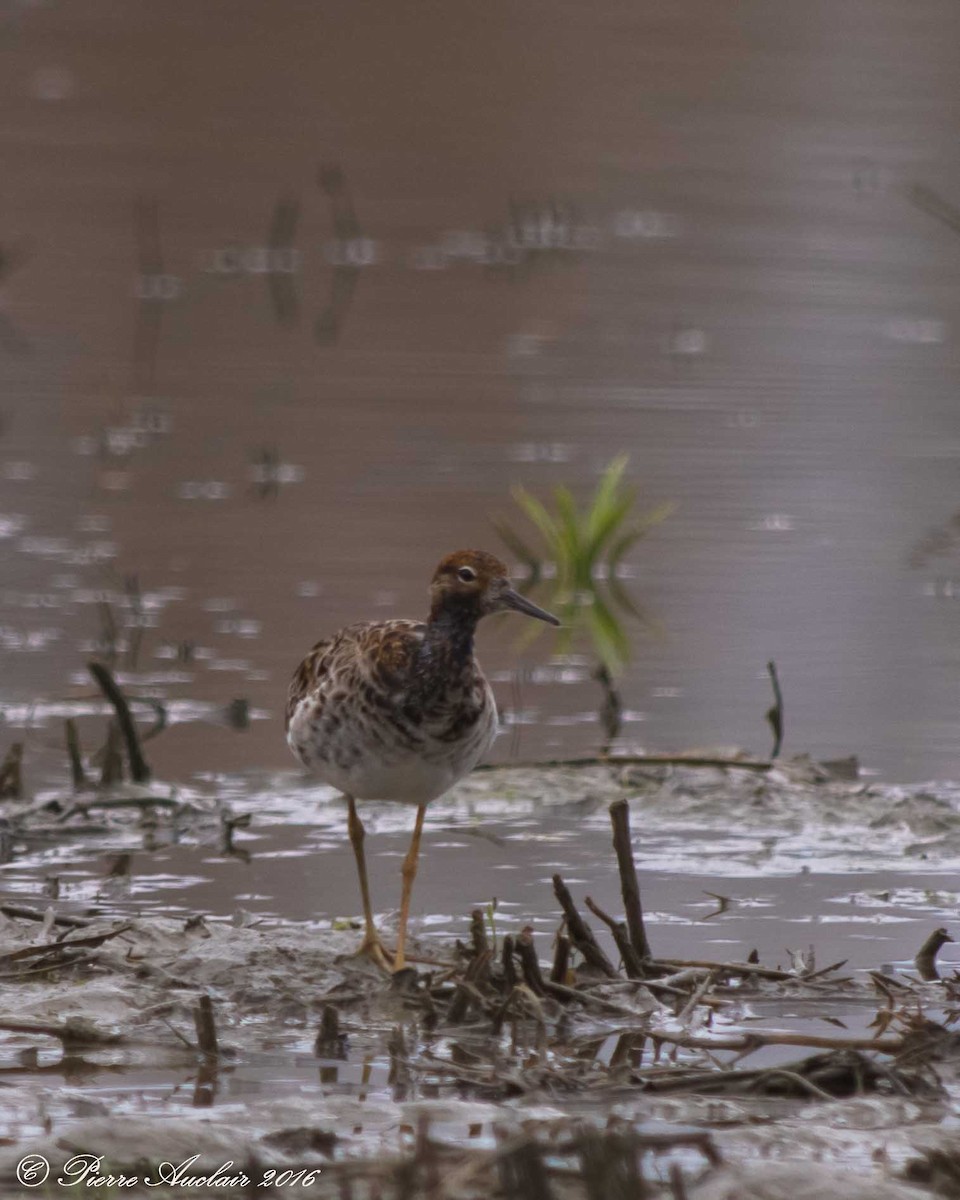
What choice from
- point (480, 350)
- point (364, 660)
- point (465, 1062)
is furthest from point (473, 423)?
point (465, 1062)

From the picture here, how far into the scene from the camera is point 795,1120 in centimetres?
503

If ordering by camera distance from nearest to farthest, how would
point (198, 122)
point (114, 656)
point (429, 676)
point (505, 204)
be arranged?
1. point (429, 676)
2. point (114, 656)
3. point (505, 204)
4. point (198, 122)

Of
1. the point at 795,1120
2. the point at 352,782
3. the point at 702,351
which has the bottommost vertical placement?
the point at 795,1120

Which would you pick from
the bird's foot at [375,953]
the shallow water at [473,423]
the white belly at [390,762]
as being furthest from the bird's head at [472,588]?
the shallow water at [473,423]

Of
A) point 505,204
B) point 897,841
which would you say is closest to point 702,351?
point 505,204

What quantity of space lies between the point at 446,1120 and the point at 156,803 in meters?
2.93

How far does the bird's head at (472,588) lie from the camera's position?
21.1 ft

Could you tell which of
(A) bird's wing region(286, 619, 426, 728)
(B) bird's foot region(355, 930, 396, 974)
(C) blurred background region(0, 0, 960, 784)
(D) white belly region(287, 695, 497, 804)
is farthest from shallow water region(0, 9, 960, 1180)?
(A) bird's wing region(286, 619, 426, 728)

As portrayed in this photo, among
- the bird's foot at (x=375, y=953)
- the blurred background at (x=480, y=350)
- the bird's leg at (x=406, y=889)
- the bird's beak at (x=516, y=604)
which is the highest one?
the blurred background at (x=480, y=350)

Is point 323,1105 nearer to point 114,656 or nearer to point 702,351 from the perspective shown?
point 114,656

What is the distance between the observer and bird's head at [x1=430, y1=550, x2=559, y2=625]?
21.1ft

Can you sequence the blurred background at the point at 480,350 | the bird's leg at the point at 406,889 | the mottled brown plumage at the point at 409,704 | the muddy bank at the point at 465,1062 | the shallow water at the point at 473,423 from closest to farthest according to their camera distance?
the muddy bank at the point at 465,1062 → the mottled brown plumage at the point at 409,704 → the bird's leg at the point at 406,889 → the shallow water at the point at 473,423 → the blurred background at the point at 480,350

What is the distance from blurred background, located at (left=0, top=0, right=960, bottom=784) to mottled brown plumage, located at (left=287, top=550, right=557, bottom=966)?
2.32 meters

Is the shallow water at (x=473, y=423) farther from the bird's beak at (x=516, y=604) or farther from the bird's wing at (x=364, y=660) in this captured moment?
the bird's beak at (x=516, y=604)
